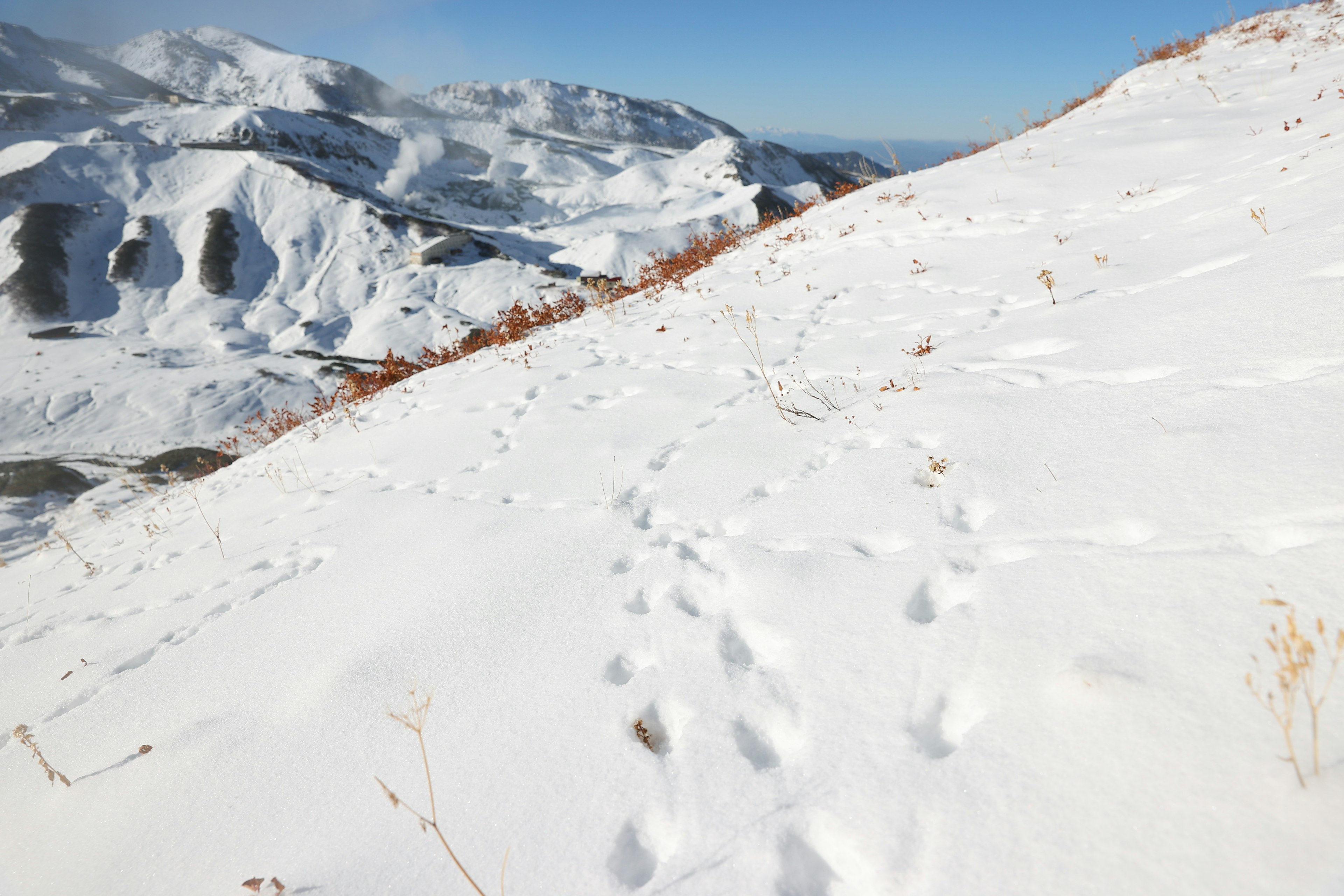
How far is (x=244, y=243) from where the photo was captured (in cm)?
3666

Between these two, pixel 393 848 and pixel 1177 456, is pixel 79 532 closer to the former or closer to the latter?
pixel 393 848

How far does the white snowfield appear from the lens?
148 cm

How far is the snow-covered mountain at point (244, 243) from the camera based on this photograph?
Answer: 22.0 meters

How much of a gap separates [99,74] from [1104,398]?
146 m

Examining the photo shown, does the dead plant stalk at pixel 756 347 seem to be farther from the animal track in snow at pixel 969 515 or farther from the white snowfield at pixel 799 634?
the animal track in snow at pixel 969 515

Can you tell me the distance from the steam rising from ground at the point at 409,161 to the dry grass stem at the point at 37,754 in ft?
228

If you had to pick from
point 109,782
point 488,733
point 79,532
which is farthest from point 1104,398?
point 79,532

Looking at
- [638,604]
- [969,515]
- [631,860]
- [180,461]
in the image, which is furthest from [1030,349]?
[180,461]

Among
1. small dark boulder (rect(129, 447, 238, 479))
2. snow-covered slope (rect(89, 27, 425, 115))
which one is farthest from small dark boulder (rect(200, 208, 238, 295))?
snow-covered slope (rect(89, 27, 425, 115))

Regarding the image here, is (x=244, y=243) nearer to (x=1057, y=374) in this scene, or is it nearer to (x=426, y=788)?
(x=426, y=788)

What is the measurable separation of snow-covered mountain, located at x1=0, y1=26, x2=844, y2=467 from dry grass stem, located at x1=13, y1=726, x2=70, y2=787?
19.9 metres

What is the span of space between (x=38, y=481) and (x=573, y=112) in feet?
526

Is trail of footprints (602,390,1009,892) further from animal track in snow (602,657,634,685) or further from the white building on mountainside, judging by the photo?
the white building on mountainside

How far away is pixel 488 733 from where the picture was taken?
2131 millimetres
